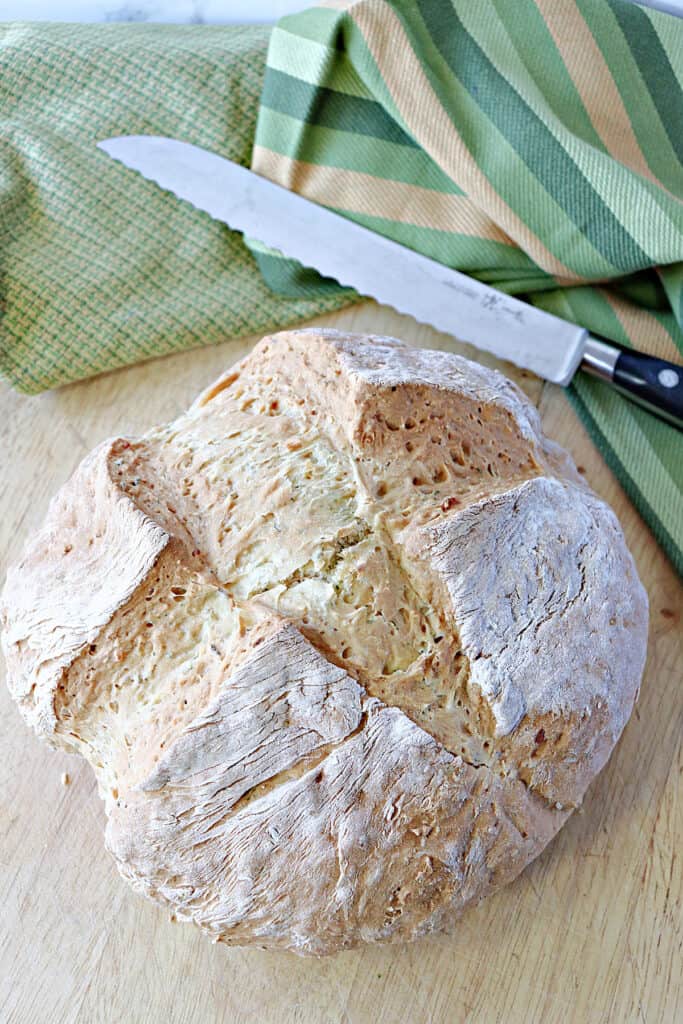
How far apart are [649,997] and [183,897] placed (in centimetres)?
92

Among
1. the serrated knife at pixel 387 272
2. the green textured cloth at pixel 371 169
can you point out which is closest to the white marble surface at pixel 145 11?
the green textured cloth at pixel 371 169

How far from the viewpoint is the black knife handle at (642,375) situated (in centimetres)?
202

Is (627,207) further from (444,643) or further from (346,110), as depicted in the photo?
(444,643)

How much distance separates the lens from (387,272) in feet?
7.07

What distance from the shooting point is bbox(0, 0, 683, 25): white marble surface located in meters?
2.45

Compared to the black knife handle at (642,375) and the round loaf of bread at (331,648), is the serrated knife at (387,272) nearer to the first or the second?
the black knife handle at (642,375)

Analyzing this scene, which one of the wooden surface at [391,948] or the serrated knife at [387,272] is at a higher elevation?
the serrated knife at [387,272]

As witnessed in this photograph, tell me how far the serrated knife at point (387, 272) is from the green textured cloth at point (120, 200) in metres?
0.08


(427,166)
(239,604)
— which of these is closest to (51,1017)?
(239,604)

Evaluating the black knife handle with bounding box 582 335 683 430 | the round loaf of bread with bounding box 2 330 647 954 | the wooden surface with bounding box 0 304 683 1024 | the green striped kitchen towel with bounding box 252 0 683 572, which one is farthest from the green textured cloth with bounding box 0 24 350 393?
the wooden surface with bounding box 0 304 683 1024

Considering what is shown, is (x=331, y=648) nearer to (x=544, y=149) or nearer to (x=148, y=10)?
(x=544, y=149)

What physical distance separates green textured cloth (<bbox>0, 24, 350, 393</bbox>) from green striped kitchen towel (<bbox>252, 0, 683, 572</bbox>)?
0.18 metres

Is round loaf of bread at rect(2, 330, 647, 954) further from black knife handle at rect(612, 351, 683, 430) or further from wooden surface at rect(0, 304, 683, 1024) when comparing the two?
black knife handle at rect(612, 351, 683, 430)

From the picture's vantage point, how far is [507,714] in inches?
60.7
